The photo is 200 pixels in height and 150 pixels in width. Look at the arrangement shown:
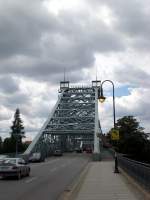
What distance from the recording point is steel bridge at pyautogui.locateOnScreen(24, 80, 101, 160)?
123 metres

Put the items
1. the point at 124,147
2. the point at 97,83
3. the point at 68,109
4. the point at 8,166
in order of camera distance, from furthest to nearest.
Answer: the point at 97,83 < the point at 68,109 < the point at 124,147 < the point at 8,166

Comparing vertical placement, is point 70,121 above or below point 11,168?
above

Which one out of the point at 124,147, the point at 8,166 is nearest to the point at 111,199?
the point at 8,166

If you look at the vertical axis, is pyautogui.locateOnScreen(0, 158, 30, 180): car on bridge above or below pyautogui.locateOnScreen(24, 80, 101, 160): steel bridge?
below

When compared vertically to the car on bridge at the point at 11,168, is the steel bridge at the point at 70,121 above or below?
above

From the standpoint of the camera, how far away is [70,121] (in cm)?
13912

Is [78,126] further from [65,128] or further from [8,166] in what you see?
[8,166]

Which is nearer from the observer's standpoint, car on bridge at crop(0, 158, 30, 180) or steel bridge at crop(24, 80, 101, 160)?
car on bridge at crop(0, 158, 30, 180)

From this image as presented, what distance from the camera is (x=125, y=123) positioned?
348 feet

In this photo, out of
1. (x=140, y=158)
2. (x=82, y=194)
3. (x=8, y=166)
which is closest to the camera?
(x=82, y=194)

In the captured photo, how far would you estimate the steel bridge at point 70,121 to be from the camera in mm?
122562

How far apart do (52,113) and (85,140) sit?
33.2 meters

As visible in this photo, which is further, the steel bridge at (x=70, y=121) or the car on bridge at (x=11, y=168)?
the steel bridge at (x=70, y=121)

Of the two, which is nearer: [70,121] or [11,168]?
[11,168]
